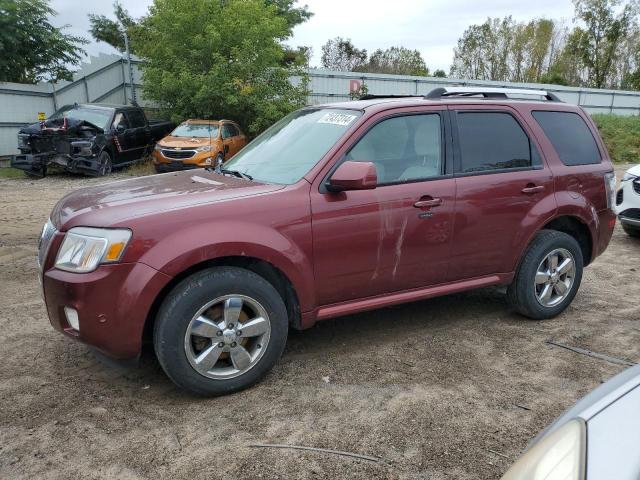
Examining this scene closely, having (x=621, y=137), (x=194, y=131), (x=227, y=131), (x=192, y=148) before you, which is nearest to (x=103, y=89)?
(x=194, y=131)

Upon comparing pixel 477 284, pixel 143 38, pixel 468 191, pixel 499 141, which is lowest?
pixel 477 284

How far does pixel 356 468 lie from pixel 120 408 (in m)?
1.46

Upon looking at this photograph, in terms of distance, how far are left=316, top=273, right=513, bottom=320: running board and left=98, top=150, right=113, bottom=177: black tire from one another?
11.8m

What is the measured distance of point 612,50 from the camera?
43.8 metres

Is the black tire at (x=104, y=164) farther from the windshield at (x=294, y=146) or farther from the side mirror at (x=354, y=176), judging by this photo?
the side mirror at (x=354, y=176)

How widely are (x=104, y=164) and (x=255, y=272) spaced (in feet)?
40.1

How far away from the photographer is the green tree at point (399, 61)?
48031 millimetres

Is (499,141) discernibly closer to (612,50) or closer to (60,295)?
(60,295)

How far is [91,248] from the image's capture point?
306 cm

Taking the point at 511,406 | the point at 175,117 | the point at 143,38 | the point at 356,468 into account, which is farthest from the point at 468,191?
the point at 143,38

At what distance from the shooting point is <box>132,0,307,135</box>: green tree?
1745 cm

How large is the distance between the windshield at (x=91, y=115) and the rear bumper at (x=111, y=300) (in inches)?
496

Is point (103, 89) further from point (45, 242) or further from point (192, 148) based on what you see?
point (45, 242)

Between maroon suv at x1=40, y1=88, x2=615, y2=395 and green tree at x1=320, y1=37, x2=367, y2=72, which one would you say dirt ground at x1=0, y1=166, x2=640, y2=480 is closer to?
maroon suv at x1=40, y1=88, x2=615, y2=395
